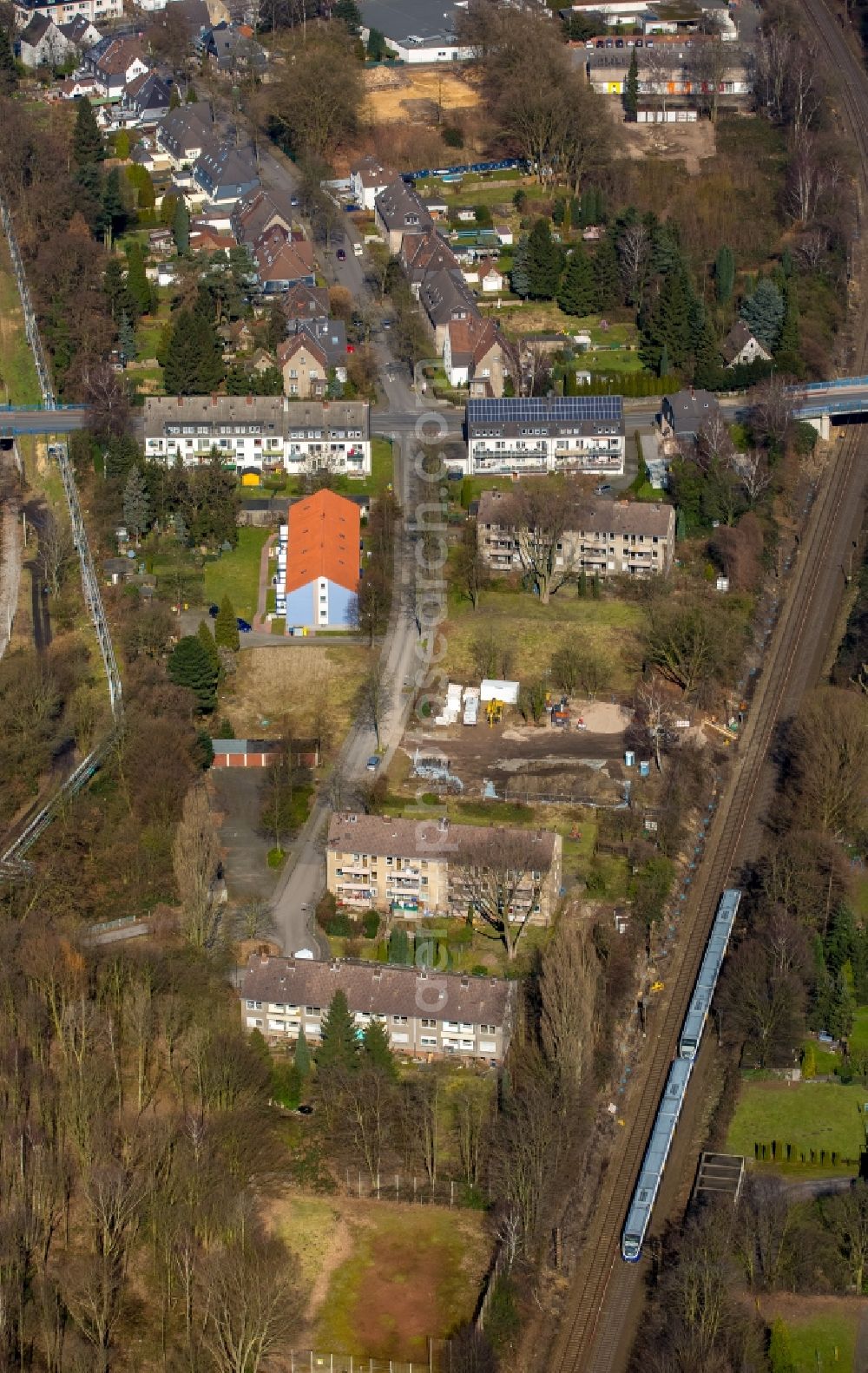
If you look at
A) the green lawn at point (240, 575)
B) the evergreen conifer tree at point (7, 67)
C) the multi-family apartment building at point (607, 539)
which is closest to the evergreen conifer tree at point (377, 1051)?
the green lawn at point (240, 575)

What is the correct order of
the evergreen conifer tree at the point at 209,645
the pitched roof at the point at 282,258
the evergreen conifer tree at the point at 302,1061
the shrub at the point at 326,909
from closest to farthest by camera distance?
the evergreen conifer tree at the point at 302,1061 → the shrub at the point at 326,909 → the evergreen conifer tree at the point at 209,645 → the pitched roof at the point at 282,258

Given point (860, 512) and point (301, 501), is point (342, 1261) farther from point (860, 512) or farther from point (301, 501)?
point (860, 512)

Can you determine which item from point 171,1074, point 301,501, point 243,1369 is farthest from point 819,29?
point 243,1369

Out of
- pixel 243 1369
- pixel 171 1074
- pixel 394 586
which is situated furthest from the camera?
pixel 394 586

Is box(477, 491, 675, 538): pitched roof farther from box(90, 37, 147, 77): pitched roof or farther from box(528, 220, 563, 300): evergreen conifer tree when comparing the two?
box(90, 37, 147, 77): pitched roof

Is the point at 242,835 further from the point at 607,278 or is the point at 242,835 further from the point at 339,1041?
the point at 607,278

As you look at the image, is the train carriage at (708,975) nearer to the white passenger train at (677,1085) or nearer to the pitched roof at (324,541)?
the white passenger train at (677,1085)
